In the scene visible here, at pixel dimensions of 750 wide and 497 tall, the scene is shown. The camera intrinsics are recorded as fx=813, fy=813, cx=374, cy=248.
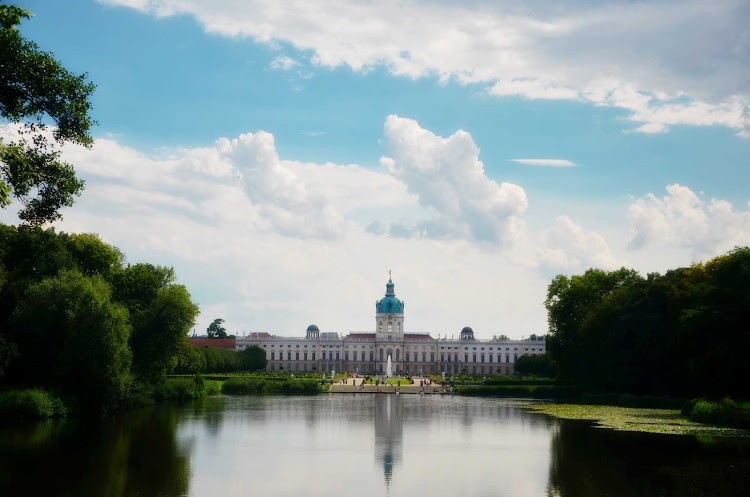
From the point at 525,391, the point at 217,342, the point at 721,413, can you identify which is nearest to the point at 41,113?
the point at 721,413

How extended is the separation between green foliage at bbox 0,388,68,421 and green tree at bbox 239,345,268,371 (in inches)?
2677

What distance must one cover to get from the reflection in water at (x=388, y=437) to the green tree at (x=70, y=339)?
11.3 meters

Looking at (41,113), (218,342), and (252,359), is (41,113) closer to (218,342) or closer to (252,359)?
(252,359)

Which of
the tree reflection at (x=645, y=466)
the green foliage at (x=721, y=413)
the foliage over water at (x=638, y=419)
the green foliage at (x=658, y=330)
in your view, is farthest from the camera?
the green foliage at (x=658, y=330)

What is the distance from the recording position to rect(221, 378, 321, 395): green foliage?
191 ft

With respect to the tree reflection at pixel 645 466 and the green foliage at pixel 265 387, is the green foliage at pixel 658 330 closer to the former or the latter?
the tree reflection at pixel 645 466

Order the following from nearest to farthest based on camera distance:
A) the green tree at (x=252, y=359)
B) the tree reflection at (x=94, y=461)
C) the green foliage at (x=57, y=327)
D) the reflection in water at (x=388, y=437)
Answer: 1. the tree reflection at (x=94, y=461)
2. the reflection in water at (x=388, y=437)
3. the green foliage at (x=57, y=327)
4. the green tree at (x=252, y=359)

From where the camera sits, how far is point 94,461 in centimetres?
2116

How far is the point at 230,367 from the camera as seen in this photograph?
9144 cm

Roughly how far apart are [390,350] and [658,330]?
9454 cm

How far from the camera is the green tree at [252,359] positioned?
101062 millimetres

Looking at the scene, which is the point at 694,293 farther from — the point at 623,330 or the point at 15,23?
the point at 15,23

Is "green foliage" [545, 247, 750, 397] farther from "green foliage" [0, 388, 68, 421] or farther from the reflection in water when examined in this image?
"green foliage" [0, 388, 68, 421]

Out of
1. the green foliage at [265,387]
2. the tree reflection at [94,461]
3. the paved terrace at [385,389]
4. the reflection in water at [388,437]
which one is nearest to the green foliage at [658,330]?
the paved terrace at [385,389]
